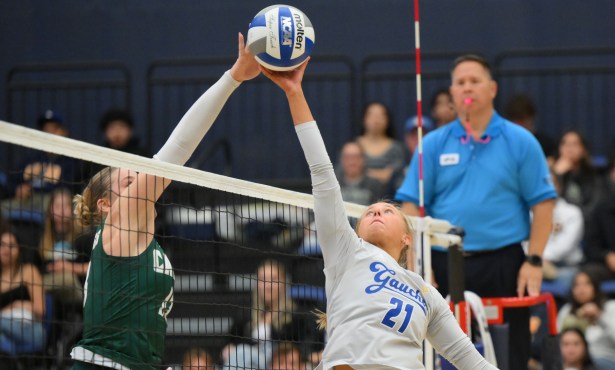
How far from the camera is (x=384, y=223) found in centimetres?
557

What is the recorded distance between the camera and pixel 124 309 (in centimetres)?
558

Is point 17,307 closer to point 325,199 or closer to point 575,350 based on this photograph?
point 575,350

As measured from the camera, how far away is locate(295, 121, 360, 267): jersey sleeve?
5211 millimetres

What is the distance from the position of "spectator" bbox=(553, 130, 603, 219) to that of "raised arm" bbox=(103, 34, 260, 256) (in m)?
7.22

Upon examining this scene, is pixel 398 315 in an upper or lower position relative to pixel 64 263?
lower

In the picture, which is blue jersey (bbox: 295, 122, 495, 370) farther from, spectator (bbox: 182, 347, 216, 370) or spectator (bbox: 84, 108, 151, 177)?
spectator (bbox: 84, 108, 151, 177)

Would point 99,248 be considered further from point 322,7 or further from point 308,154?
point 322,7

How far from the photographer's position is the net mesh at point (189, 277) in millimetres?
6375

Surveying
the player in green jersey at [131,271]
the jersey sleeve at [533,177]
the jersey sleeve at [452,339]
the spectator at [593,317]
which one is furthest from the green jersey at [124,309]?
the spectator at [593,317]

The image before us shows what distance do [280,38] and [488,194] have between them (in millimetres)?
3111

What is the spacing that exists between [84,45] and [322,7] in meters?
2.78

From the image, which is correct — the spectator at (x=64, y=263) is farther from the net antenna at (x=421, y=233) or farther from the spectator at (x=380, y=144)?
A: the net antenna at (x=421, y=233)

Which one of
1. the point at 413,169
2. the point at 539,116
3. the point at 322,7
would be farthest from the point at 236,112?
the point at 413,169

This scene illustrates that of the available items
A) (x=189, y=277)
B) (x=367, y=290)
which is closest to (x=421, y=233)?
(x=189, y=277)
